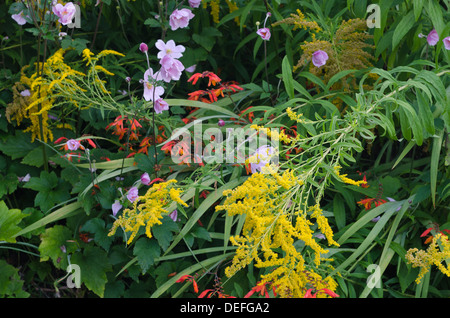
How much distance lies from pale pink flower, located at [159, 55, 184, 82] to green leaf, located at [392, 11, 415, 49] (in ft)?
2.06

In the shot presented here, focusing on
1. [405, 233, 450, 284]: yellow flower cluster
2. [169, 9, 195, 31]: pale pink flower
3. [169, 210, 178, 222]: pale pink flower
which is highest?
[169, 9, 195, 31]: pale pink flower

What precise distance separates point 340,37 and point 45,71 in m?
0.97

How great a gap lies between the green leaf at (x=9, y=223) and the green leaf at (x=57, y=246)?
0.09 m

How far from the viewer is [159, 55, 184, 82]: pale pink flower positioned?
142cm

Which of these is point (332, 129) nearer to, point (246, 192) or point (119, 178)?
point (246, 192)

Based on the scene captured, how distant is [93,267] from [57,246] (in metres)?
0.13

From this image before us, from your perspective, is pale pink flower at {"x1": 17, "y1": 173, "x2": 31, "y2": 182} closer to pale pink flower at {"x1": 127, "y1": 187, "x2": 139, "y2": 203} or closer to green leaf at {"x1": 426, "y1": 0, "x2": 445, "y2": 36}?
pale pink flower at {"x1": 127, "y1": 187, "x2": 139, "y2": 203}

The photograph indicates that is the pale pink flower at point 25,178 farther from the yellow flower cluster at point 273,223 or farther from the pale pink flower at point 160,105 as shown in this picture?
the yellow flower cluster at point 273,223

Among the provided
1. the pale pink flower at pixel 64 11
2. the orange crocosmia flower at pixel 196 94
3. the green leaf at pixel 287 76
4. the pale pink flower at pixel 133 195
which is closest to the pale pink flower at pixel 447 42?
the green leaf at pixel 287 76

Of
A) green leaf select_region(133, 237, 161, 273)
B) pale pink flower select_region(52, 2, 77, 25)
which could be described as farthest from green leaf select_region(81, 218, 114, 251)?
pale pink flower select_region(52, 2, 77, 25)

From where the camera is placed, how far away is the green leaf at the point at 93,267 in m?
1.52

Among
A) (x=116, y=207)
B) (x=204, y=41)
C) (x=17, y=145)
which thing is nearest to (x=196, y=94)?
(x=204, y=41)

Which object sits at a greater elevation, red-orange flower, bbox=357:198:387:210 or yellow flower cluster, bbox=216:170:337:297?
yellow flower cluster, bbox=216:170:337:297
